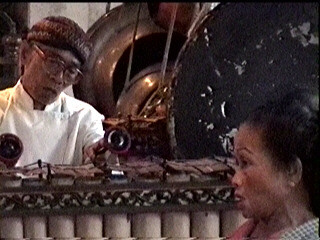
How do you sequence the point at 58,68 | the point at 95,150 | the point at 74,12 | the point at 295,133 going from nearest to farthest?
1. the point at 295,133
2. the point at 95,150
3. the point at 58,68
4. the point at 74,12

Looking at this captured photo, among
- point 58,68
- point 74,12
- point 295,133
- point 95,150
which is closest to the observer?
point 295,133

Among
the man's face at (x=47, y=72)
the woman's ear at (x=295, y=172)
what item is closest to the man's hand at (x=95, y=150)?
the man's face at (x=47, y=72)

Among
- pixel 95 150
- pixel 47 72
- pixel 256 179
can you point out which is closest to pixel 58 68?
pixel 47 72

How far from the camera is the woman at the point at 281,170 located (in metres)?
0.76

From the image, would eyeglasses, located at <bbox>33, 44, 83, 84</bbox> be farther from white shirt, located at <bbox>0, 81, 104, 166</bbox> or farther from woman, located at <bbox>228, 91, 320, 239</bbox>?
woman, located at <bbox>228, 91, 320, 239</bbox>

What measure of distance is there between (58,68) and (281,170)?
49cm

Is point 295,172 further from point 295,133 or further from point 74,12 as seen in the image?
point 74,12

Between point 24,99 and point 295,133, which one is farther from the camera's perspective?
point 24,99

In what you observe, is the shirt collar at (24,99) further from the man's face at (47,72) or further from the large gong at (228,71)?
the large gong at (228,71)

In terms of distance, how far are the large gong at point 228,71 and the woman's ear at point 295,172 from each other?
0.76 feet

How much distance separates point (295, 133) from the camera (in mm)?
759

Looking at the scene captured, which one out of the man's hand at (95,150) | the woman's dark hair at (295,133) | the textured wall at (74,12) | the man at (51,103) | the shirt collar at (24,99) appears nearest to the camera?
the woman's dark hair at (295,133)

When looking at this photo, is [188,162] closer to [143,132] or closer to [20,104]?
[143,132]

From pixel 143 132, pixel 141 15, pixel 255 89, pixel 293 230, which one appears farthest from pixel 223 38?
pixel 141 15
